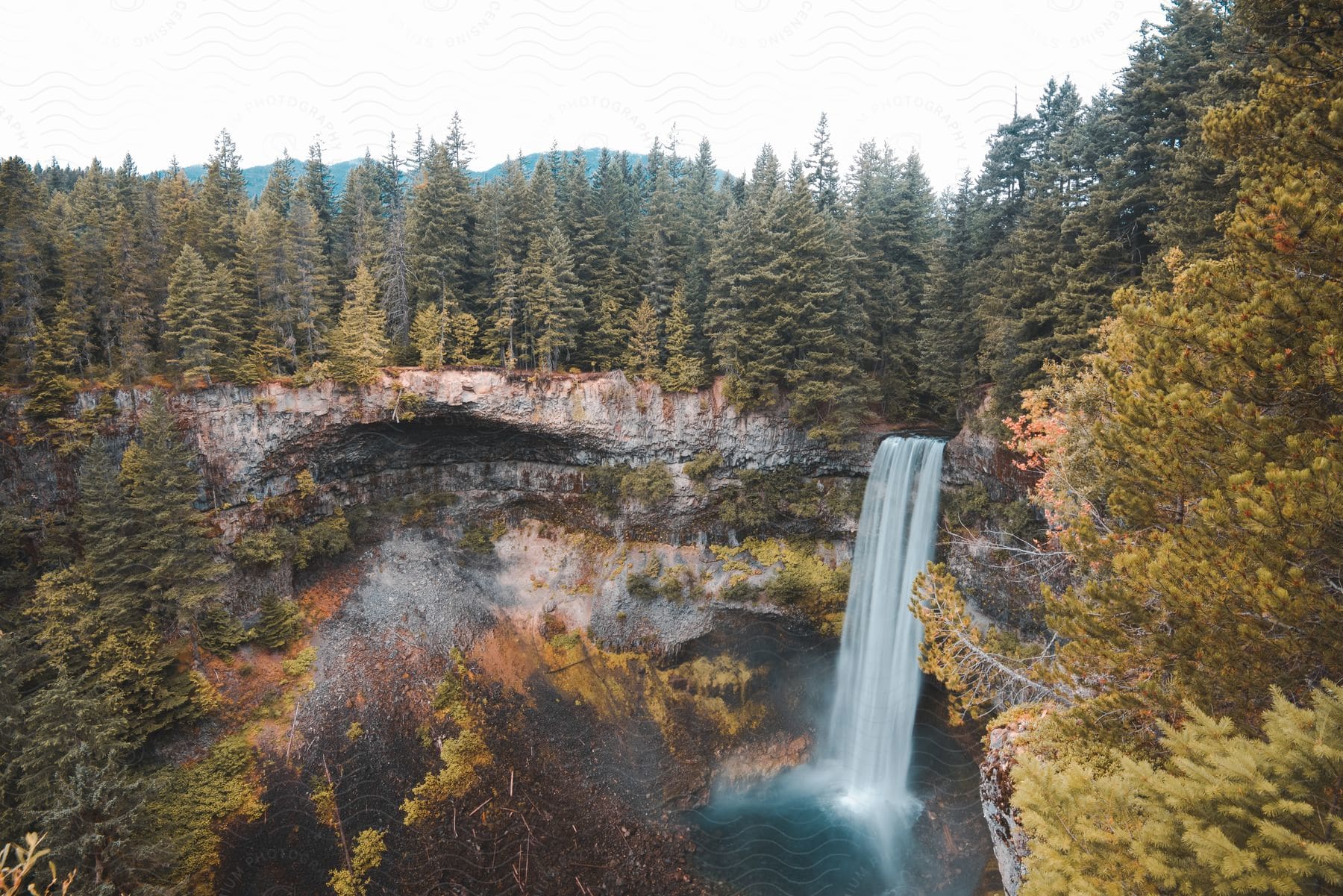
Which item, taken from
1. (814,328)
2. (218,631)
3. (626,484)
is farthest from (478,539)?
(814,328)

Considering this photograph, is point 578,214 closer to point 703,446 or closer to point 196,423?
point 703,446

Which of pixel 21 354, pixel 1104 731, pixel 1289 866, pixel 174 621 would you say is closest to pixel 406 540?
pixel 174 621

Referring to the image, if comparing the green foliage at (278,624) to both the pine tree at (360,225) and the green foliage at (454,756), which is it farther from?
the pine tree at (360,225)

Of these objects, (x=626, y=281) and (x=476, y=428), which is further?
(x=626, y=281)

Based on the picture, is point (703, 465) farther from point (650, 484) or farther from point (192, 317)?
point (192, 317)

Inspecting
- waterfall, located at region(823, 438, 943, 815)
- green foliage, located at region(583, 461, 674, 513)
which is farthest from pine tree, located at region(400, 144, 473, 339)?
waterfall, located at region(823, 438, 943, 815)
